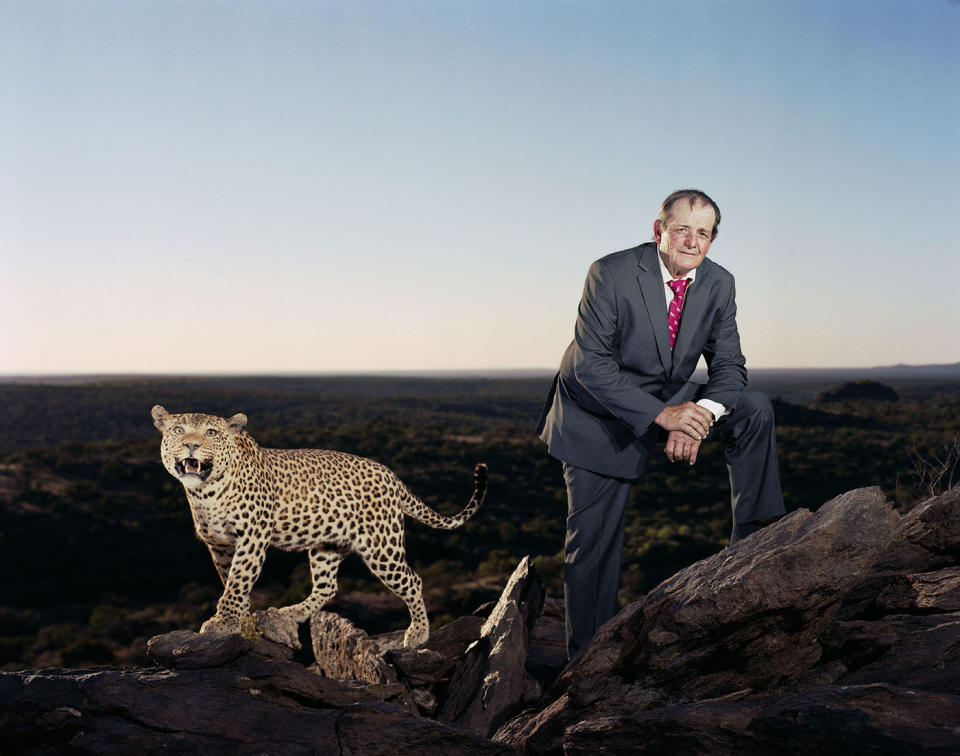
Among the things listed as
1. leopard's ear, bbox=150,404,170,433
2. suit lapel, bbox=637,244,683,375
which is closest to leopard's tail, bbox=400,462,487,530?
suit lapel, bbox=637,244,683,375

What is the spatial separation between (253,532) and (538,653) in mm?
2917

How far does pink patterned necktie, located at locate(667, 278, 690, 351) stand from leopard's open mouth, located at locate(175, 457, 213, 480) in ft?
9.77

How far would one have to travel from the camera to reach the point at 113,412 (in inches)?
1916

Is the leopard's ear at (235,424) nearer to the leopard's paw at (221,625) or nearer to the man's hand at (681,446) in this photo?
the leopard's paw at (221,625)

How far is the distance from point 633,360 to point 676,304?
17.8 inches

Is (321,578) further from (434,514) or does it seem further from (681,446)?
(681,446)

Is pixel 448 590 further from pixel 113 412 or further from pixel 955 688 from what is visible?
pixel 113 412

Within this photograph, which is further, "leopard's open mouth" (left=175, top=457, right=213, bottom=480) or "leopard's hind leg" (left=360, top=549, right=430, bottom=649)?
"leopard's hind leg" (left=360, top=549, right=430, bottom=649)

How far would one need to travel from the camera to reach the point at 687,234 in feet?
15.5

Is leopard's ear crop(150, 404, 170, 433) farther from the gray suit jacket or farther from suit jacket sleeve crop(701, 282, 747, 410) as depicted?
suit jacket sleeve crop(701, 282, 747, 410)

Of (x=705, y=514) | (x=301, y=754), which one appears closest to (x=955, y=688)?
(x=301, y=754)

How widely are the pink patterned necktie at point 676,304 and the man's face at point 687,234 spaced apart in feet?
0.49

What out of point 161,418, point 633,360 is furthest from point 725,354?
point 161,418

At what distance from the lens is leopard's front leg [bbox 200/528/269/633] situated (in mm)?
4891
